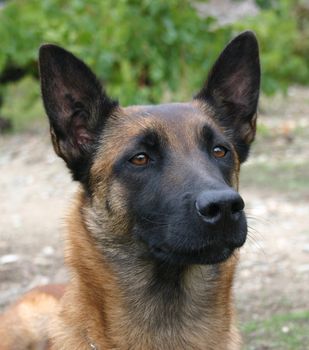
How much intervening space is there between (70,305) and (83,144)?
89cm

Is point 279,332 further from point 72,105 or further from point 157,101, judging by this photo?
point 157,101

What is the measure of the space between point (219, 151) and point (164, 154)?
1.12ft

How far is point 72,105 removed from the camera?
14.5ft

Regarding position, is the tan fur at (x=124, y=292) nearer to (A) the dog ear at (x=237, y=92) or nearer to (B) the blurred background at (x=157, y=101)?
(A) the dog ear at (x=237, y=92)

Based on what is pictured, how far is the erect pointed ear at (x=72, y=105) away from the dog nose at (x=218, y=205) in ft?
3.10

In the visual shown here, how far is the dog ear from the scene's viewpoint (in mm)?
4609

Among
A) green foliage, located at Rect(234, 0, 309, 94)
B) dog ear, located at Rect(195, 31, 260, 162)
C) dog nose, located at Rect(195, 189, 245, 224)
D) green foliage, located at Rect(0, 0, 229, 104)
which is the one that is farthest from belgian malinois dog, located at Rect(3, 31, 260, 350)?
green foliage, located at Rect(234, 0, 309, 94)

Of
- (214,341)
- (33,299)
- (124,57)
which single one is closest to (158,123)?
(214,341)

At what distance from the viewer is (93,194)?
4.34m

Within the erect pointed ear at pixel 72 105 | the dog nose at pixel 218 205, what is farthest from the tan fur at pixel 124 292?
the dog nose at pixel 218 205

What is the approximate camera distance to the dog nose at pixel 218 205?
3.61 meters

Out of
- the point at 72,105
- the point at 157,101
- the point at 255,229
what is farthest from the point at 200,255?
the point at 157,101

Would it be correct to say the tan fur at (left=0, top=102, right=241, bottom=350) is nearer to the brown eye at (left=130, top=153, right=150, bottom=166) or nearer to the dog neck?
the dog neck

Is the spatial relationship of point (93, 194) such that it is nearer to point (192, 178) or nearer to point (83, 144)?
point (83, 144)
